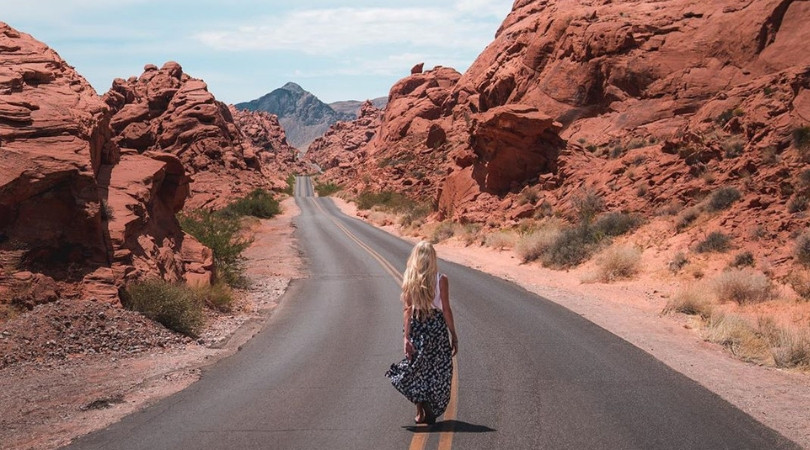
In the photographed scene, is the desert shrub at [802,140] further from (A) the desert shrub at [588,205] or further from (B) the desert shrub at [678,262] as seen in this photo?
(A) the desert shrub at [588,205]

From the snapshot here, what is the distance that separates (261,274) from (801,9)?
30.2 meters

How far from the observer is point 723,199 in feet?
71.2

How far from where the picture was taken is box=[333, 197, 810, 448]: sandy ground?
26.8 ft

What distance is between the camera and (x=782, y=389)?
9000 mm

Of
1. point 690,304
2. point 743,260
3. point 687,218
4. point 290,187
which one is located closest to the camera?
point 690,304

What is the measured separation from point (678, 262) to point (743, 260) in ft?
6.90

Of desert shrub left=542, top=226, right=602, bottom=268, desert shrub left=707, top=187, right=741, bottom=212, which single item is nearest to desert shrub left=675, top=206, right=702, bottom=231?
desert shrub left=707, top=187, right=741, bottom=212

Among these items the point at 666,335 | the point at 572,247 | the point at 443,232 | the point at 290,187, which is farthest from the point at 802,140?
the point at 290,187

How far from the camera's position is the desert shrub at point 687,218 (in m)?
22.1

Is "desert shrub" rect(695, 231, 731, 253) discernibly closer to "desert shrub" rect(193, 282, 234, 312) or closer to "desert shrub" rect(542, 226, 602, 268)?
"desert shrub" rect(542, 226, 602, 268)

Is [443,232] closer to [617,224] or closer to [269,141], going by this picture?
[617,224]

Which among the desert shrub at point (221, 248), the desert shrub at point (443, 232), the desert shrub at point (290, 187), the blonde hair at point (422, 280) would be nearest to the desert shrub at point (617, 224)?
the desert shrub at point (443, 232)

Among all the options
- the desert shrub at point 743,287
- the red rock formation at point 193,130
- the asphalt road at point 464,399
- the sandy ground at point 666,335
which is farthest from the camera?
the red rock formation at point 193,130

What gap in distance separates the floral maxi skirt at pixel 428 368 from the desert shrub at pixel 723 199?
1721cm
